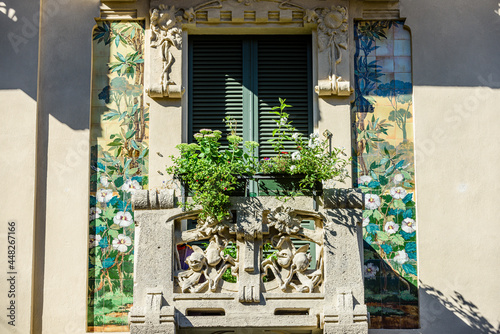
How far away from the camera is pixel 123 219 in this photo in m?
12.2

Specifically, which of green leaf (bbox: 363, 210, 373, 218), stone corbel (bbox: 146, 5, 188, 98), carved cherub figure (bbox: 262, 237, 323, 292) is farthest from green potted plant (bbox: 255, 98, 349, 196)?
stone corbel (bbox: 146, 5, 188, 98)

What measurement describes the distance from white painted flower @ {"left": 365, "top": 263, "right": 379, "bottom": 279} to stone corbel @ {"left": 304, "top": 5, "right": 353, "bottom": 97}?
2.19 meters

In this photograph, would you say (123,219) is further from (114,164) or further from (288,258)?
(288,258)

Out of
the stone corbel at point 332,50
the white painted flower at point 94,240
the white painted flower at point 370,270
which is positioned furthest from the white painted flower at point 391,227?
the white painted flower at point 94,240

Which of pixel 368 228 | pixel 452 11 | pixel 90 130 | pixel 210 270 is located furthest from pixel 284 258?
pixel 452 11

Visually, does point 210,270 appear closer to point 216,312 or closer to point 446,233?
point 216,312

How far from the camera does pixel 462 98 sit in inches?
485

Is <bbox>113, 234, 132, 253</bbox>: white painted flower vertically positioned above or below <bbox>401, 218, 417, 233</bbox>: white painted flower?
below

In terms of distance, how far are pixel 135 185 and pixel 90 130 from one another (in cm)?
91

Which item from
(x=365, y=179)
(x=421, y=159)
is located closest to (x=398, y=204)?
(x=365, y=179)

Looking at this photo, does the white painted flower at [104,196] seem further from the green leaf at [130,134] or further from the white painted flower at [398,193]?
the white painted flower at [398,193]

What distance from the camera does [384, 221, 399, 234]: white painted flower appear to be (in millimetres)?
12094

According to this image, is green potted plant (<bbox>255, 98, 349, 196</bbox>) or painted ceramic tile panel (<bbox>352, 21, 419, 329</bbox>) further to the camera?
painted ceramic tile panel (<bbox>352, 21, 419, 329</bbox>)

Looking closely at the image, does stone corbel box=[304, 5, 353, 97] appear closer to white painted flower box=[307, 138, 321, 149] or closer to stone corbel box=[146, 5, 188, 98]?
white painted flower box=[307, 138, 321, 149]
